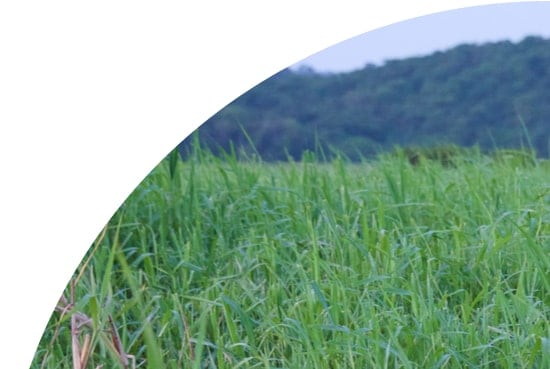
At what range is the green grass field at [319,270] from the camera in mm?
1672

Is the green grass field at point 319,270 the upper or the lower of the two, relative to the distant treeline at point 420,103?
lower

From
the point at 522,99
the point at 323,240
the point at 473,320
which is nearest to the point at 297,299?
the point at 323,240

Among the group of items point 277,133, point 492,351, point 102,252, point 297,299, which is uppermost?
point 277,133

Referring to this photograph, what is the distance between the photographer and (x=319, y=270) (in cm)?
189

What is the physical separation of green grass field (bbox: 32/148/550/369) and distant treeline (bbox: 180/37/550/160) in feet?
0.30

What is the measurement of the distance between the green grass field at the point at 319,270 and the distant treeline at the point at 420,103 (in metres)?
0.09

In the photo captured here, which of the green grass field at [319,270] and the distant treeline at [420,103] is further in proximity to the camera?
the distant treeline at [420,103]

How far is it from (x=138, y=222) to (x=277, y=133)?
430 mm

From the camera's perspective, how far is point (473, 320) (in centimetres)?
176

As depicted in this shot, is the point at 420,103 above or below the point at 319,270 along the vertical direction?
above

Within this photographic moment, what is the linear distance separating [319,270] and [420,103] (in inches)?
21.6

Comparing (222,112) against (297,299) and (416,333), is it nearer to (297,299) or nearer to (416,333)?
(297,299)

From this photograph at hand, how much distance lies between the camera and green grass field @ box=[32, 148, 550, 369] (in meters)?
1.67

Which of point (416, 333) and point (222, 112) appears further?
point (222, 112)
